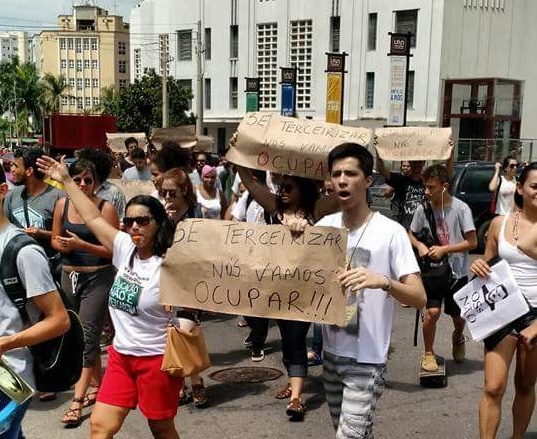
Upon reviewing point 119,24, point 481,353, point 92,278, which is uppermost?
point 119,24

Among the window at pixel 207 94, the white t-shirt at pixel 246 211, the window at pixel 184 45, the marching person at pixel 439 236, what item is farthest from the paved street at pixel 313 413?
the window at pixel 184 45

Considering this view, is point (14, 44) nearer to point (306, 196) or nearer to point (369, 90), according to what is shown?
point (369, 90)

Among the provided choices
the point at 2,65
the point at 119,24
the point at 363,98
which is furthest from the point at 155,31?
the point at 119,24

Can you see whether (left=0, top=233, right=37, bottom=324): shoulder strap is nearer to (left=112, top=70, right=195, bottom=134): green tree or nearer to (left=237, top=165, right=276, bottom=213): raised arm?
(left=237, top=165, right=276, bottom=213): raised arm

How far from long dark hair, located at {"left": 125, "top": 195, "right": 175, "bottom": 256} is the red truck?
25204 millimetres

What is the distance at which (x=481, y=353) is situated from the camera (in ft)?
21.3

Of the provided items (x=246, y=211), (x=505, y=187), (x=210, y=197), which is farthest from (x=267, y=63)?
(x=246, y=211)

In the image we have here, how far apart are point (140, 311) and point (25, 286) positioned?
34.5 inches

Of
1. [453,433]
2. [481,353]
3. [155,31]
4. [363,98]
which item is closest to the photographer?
[453,433]

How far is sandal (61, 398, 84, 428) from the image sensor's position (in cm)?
473

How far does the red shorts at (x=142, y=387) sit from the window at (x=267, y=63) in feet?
132

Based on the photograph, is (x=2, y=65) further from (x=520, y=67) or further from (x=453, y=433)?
(x=453, y=433)

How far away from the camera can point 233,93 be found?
46969mm

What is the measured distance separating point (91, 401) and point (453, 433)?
8.52 ft
